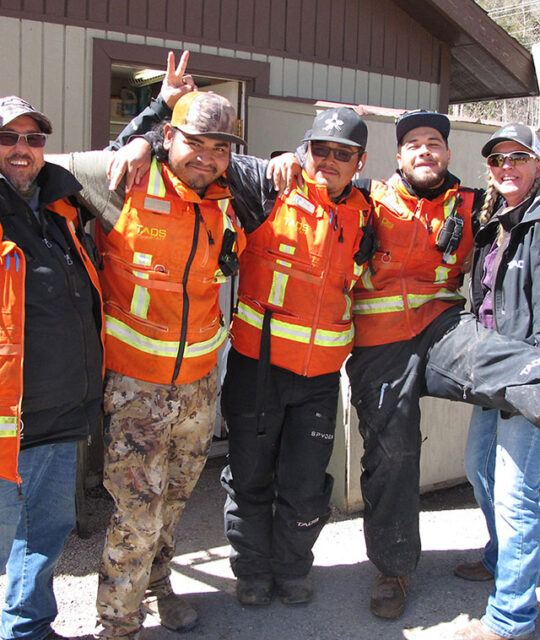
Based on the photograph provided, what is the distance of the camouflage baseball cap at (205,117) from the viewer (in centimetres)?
277

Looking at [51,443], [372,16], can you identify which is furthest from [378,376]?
[372,16]

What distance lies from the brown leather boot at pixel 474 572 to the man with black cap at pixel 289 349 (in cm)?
87

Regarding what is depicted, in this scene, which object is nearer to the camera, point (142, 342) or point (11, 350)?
point (11, 350)

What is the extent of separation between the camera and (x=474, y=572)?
3686 mm

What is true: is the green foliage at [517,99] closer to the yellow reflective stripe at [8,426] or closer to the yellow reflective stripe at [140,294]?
the yellow reflective stripe at [140,294]

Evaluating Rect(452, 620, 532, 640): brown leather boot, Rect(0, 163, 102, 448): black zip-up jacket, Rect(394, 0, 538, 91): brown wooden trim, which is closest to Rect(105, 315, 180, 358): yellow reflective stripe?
Rect(0, 163, 102, 448): black zip-up jacket

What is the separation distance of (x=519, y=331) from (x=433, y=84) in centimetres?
336

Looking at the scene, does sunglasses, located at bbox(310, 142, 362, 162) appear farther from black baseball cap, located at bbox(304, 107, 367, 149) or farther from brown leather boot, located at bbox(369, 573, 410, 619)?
brown leather boot, located at bbox(369, 573, 410, 619)

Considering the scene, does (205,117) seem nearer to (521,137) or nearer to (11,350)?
(11,350)

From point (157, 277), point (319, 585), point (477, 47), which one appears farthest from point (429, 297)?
point (477, 47)

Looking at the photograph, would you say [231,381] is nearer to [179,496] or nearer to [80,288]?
[179,496]

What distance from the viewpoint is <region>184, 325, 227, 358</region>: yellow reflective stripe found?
2885 mm

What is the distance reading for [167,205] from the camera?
2805 mm

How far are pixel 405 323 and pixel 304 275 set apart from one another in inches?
22.8
